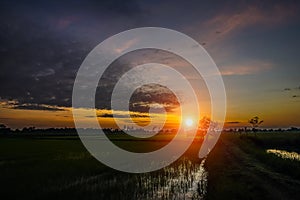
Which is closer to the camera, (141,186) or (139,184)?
(141,186)

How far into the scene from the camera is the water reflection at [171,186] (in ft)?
47.0

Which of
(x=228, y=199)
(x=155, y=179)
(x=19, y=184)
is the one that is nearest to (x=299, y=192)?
(x=228, y=199)

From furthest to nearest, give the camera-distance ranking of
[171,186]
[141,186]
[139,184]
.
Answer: [139,184]
[171,186]
[141,186]

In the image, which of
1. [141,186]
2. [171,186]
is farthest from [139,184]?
[171,186]

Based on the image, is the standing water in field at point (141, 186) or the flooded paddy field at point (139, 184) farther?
the standing water in field at point (141, 186)

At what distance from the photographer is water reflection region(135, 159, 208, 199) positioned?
14.3 metres

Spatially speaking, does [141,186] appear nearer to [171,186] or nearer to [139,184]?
[139,184]

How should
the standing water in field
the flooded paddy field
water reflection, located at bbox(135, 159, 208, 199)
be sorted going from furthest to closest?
water reflection, located at bbox(135, 159, 208, 199)
the standing water in field
the flooded paddy field

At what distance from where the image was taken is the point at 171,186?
55.4ft

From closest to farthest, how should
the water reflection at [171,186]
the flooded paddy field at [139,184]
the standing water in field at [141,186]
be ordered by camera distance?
1. the flooded paddy field at [139,184]
2. the standing water in field at [141,186]
3. the water reflection at [171,186]

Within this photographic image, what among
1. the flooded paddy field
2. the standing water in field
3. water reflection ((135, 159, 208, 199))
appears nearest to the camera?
the flooded paddy field

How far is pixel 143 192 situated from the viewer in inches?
583

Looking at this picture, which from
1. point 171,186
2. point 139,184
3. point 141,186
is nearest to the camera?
point 141,186

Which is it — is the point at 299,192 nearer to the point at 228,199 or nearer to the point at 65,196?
the point at 228,199
